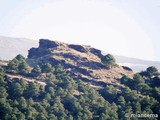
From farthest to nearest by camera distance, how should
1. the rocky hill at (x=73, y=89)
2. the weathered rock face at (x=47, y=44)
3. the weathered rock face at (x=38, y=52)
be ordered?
the weathered rock face at (x=47, y=44) < the weathered rock face at (x=38, y=52) < the rocky hill at (x=73, y=89)

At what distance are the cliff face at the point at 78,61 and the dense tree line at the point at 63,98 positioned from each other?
1082cm

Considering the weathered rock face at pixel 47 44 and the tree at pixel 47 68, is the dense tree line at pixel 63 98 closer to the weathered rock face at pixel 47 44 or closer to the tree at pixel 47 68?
the tree at pixel 47 68

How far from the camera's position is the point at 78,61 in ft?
533

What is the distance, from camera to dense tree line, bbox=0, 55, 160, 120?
106875 mm

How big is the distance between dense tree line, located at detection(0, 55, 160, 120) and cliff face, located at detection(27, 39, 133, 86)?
1082cm

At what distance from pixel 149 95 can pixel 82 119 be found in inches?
1531

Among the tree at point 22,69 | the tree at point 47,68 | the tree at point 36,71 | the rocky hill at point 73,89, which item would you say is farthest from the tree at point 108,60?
the tree at point 22,69

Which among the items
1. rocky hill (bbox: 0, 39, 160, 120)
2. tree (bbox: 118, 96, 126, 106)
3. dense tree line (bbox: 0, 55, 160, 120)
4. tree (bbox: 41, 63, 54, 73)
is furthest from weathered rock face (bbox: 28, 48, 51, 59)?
tree (bbox: 118, 96, 126, 106)

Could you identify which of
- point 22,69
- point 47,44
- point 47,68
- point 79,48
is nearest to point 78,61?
point 79,48

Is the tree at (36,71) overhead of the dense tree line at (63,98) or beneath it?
overhead

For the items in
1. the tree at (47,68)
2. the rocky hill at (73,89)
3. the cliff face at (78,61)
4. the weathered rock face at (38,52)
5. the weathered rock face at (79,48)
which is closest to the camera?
the rocky hill at (73,89)

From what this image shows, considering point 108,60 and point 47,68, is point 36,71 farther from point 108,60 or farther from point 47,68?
point 108,60

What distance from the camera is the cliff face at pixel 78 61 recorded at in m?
152

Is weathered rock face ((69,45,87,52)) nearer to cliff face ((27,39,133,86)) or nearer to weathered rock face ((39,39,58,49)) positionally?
cliff face ((27,39,133,86))
